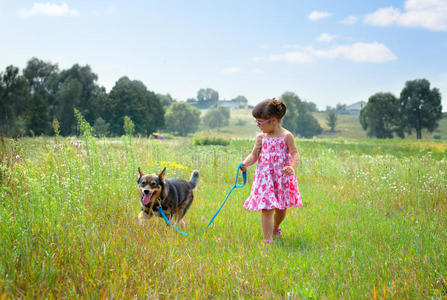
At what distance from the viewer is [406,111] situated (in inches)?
2579

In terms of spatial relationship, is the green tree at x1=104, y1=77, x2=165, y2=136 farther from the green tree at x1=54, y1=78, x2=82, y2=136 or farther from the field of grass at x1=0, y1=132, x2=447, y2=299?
the field of grass at x1=0, y1=132, x2=447, y2=299

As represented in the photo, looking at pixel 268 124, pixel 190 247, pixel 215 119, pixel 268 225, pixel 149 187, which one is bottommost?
pixel 190 247

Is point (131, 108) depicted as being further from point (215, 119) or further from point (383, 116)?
point (215, 119)

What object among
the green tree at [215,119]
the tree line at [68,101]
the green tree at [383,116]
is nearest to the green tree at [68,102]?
the tree line at [68,101]

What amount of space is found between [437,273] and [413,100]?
71820 mm

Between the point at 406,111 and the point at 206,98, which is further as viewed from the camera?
the point at 206,98

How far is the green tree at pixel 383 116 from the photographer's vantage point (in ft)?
219

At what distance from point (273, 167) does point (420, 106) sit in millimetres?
71776

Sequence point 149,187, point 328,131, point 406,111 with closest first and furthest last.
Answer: point 149,187, point 406,111, point 328,131

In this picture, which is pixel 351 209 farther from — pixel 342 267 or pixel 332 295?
pixel 332 295

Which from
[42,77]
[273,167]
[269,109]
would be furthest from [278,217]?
[42,77]

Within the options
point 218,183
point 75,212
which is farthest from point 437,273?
point 218,183

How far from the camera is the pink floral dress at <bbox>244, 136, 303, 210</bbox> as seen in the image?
479 cm

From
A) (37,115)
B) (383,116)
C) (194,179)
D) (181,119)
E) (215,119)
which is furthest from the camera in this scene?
(215,119)
